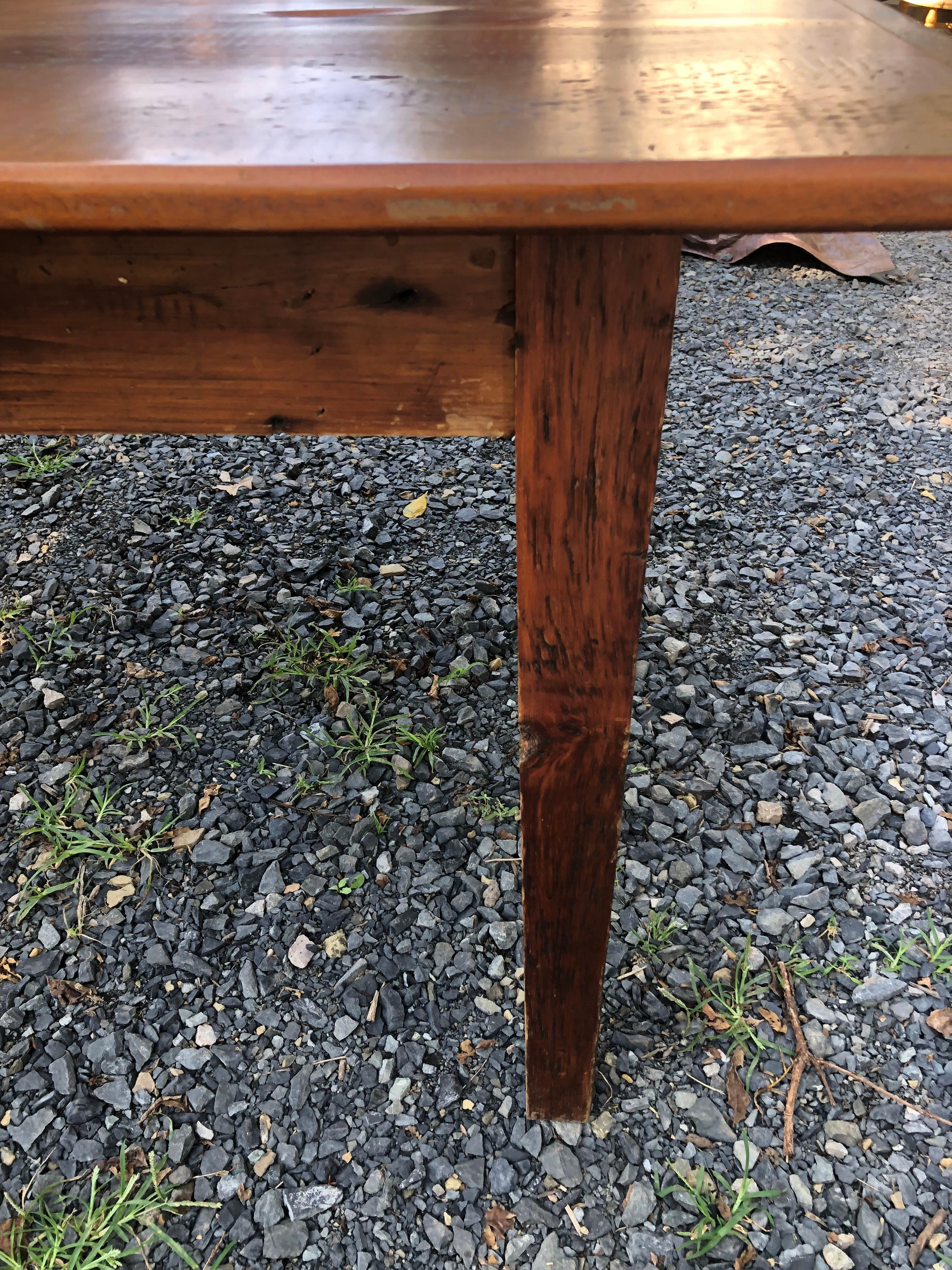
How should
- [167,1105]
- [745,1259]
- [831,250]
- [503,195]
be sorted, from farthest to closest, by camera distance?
[831,250] → [167,1105] → [745,1259] → [503,195]

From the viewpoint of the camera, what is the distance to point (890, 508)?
2.11 m

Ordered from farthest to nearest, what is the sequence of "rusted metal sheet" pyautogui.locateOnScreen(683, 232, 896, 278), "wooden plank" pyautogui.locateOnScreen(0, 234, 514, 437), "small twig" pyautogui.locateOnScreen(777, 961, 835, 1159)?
"rusted metal sheet" pyautogui.locateOnScreen(683, 232, 896, 278) < "small twig" pyautogui.locateOnScreen(777, 961, 835, 1159) < "wooden plank" pyautogui.locateOnScreen(0, 234, 514, 437)

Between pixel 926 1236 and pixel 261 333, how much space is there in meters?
1.14

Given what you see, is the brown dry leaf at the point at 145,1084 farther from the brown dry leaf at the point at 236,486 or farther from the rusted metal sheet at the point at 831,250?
the rusted metal sheet at the point at 831,250

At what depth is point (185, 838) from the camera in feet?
4.68

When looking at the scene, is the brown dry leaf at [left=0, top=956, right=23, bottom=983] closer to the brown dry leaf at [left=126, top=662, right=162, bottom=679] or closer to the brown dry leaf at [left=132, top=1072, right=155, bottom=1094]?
the brown dry leaf at [left=132, top=1072, right=155, bottom=1094]

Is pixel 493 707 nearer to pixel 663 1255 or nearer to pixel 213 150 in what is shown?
pixel 663 1255

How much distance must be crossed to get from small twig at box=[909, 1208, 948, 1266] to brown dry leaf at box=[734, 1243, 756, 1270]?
0.17 metres

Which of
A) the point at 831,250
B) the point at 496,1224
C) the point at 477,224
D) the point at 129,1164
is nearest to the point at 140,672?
the point at 129,1164

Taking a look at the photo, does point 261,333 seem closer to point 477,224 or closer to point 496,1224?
point 477,224

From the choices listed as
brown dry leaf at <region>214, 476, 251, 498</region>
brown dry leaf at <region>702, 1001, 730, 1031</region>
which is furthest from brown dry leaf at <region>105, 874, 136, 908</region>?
brown dry leaf at <region>214, 476, 251, 498</region>

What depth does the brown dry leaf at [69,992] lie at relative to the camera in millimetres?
1239

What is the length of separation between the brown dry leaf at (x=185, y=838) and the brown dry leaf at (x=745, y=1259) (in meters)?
0.89

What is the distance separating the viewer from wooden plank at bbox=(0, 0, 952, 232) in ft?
1.51
